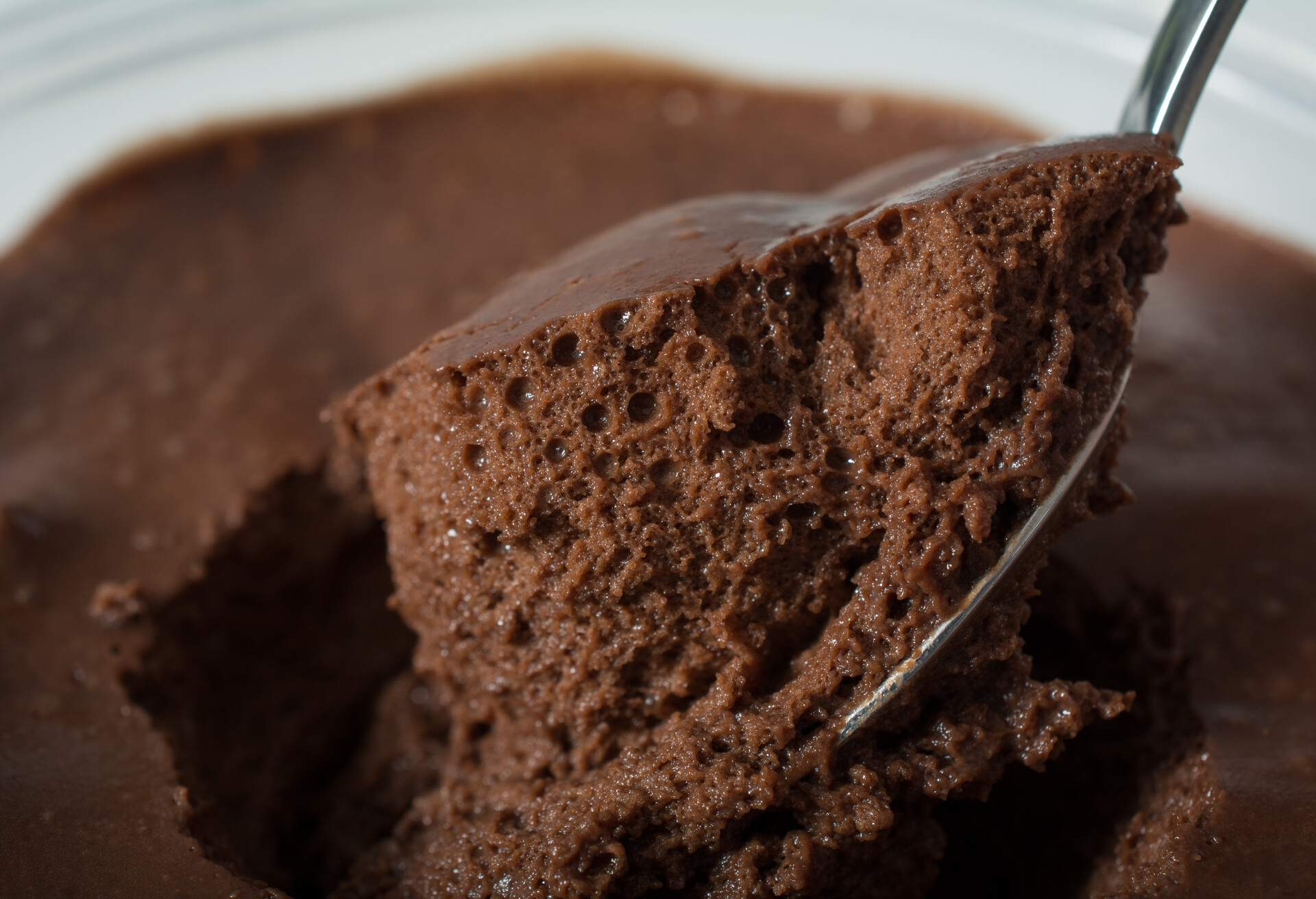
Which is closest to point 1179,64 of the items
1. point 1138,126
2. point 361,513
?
point 1138,126

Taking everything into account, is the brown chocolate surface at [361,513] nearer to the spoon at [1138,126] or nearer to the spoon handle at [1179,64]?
the spoon at [1138,126]

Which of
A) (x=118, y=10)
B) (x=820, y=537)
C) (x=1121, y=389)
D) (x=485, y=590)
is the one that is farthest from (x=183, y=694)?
(x=118, y=10)

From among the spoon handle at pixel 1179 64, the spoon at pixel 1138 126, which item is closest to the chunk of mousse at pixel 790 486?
the spoon at pixel 1138 126

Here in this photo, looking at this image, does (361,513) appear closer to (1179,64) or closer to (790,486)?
(790,486)

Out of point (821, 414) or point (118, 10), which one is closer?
point (821, 414)

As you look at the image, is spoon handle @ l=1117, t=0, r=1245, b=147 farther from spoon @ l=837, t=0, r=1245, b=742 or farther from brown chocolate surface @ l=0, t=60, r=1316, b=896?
brown chocolate surface @ l=0, t=60, r=1316, b=896

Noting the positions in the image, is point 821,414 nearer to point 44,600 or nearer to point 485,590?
point 485,590

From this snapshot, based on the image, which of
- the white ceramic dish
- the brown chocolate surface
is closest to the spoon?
the brown chocolate surface
